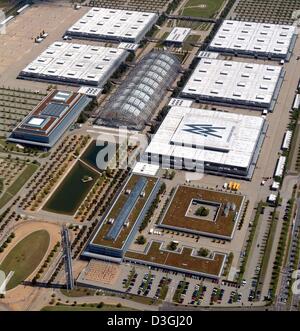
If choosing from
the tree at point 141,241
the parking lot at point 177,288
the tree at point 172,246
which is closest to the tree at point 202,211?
the tree at point 172,246

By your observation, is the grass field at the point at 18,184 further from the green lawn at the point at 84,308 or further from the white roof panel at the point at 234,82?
the white roof panel at the point at 234,82

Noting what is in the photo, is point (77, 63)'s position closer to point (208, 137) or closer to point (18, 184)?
point (18, 184)

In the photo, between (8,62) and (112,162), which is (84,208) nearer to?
(112,162)

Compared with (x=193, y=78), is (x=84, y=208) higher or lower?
lower

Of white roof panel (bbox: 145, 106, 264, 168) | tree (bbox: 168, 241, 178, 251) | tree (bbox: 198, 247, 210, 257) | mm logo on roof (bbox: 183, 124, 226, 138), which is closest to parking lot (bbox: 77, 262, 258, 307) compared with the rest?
tree (bbox: 198, 247, 210, 257)

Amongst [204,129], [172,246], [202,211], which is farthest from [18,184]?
[204,129]

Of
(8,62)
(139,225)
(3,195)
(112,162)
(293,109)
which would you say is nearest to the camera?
(139,225)

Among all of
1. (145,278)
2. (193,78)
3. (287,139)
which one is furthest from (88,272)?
(193,78)
